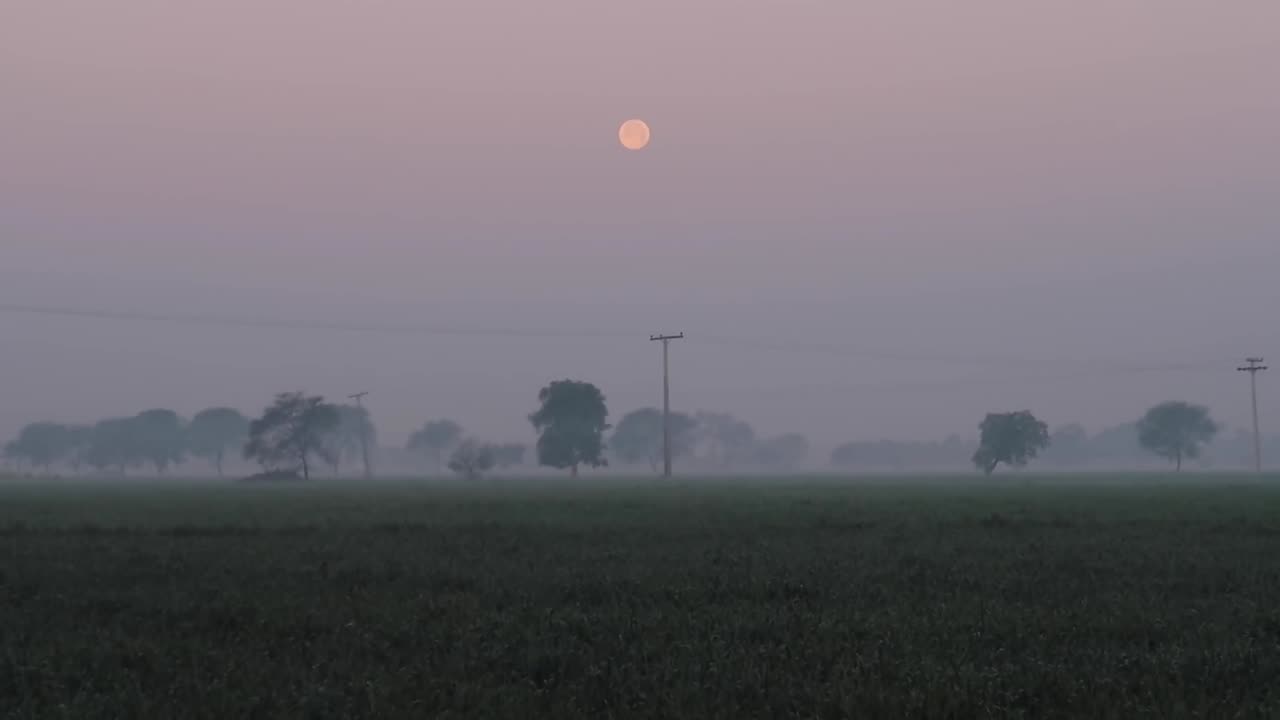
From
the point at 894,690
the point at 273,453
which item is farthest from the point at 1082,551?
the point at 273,453

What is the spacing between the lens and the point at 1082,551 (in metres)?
23.7

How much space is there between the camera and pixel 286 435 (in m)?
183

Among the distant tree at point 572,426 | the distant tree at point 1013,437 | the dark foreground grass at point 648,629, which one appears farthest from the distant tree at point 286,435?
the dark foreground grass at point 648,629

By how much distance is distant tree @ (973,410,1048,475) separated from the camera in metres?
176

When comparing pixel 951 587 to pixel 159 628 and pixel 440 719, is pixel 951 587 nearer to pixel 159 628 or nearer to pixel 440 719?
pixel 440 719

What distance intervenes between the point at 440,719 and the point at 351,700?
1236mm

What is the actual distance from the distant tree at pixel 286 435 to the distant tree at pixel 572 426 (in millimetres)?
41394

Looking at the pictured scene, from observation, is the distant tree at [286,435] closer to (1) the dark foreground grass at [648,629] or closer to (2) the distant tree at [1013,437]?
(2) the distant tree at [1013,437]

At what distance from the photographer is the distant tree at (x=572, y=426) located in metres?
188

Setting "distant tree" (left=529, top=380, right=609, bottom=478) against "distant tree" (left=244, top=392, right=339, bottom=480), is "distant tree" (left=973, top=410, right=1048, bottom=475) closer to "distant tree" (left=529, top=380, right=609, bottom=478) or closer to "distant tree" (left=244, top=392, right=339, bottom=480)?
"distant tree" (left=529, top=380, right=609, bottom=478)

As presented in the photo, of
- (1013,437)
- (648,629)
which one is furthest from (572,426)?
(648,629)

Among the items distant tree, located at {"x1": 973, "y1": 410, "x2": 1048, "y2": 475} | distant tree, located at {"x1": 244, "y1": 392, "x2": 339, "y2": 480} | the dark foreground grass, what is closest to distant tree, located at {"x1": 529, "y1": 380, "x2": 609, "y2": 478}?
distant tree, located at {"x1": 244, "y1": 392, "x2": 339, "y2": 480}

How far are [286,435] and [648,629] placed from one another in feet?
597

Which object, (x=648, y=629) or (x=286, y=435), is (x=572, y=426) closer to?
(x=286, y=435)
